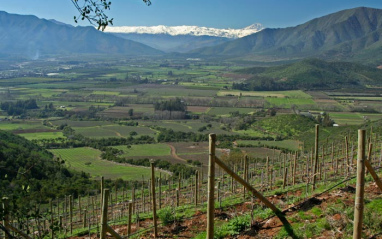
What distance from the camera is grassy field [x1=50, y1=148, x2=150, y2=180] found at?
3072 cm

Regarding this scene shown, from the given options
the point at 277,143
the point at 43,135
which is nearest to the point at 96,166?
the point at 43,135

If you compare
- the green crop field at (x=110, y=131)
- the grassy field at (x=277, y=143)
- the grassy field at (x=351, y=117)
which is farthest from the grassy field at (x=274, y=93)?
the grassy field at (x=277, y=143)

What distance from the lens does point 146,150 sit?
40500mm

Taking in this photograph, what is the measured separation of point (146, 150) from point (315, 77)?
7517cm

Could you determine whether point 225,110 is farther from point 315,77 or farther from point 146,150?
point 315,77

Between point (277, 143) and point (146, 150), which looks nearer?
point (146, 150)

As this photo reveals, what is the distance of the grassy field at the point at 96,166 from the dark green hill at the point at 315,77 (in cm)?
6293

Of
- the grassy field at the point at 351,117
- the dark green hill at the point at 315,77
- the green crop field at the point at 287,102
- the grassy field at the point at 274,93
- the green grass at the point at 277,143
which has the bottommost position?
the green grass at the point at 277,143

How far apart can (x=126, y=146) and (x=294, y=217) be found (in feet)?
122

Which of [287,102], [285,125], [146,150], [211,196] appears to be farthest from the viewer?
[287,102]

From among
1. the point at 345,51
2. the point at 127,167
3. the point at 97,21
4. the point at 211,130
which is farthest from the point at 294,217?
the point at 345,51

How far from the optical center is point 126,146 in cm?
4294

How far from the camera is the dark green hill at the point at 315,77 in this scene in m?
97.6

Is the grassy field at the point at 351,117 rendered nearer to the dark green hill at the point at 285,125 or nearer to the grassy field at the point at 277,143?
the dark green hill at the point at 285,125
